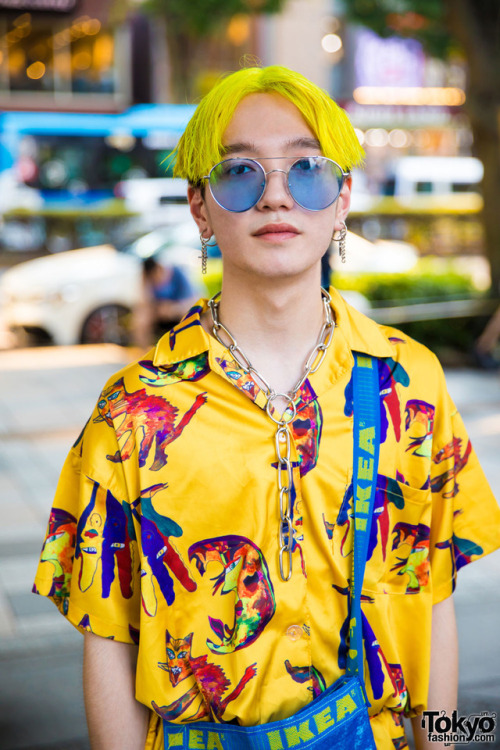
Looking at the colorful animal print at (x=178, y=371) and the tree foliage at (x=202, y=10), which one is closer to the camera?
the colorful animal print at (x=178, y=371)

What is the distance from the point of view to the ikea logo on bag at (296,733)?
1512 millimetres

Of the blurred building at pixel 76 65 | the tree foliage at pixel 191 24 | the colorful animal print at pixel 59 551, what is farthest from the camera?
the blurred building at pixel 76 65

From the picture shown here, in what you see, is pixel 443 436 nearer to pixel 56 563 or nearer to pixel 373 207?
pixel 56 563

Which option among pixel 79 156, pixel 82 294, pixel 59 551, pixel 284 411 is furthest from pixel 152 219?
pixel 284 411

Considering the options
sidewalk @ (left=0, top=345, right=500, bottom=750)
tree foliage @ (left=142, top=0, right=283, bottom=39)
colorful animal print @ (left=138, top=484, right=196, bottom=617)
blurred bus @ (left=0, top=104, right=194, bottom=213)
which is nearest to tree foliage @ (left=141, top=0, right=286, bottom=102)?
tree foliage @ (left=142, top=0, right=283, bottom=39)

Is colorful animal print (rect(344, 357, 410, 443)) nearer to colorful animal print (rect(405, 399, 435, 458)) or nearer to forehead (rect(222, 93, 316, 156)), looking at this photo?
colorful animal print (rect(405, 399, 435, 458))

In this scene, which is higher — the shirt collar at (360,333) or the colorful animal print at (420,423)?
the shirt collar at (360,333)

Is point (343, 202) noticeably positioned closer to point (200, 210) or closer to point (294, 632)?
point (200, 210)

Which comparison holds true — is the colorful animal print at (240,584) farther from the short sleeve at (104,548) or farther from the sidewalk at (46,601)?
the sidewalk at (46,601)

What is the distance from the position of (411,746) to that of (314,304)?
2021 millimetres

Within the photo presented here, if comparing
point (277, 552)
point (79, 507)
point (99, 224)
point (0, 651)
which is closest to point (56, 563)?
point (79, 507)

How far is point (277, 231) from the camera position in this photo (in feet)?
5.27

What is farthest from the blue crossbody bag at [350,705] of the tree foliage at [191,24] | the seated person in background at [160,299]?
the tree foliage at [191,24]

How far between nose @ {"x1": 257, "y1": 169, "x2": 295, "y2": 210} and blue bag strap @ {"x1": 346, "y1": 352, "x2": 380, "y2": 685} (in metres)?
0.36
